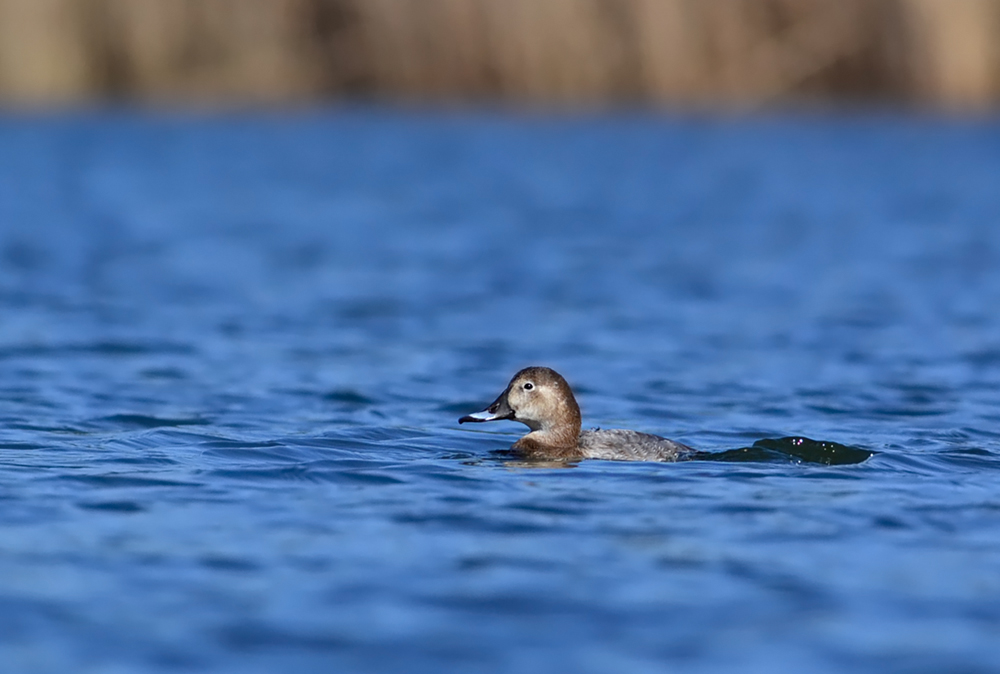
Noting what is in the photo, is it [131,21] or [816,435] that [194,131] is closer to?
[131,21]

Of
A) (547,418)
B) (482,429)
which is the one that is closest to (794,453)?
(547,418)

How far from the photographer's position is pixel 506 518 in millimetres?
8141

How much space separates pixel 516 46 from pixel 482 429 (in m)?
26.8

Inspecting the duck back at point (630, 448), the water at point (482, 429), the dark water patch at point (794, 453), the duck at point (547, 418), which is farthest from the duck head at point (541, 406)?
the dark water patch at point (794, 453)

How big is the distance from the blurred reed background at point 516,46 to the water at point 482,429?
667 centimetres

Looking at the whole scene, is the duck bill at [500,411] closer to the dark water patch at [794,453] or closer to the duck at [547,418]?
the duck at [547,418]

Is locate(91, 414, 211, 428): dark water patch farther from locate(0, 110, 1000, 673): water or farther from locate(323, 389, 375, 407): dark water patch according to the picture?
locate(323, 389, 375, 407): dark water patch

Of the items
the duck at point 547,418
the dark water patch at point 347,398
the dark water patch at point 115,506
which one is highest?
the dark water patch at point 347,398

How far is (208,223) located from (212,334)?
10.8 meters

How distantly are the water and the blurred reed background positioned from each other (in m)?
6.67

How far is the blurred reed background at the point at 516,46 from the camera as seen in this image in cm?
3634

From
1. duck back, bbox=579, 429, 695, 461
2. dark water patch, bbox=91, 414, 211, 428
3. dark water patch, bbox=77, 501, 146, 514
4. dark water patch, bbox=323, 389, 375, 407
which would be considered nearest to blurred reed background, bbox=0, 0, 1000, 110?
dark water patch, bbox=323, 389, 375, 407

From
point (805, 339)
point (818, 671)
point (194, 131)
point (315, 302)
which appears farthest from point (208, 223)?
point (818, 671)

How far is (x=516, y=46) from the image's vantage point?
3750 centimetres
